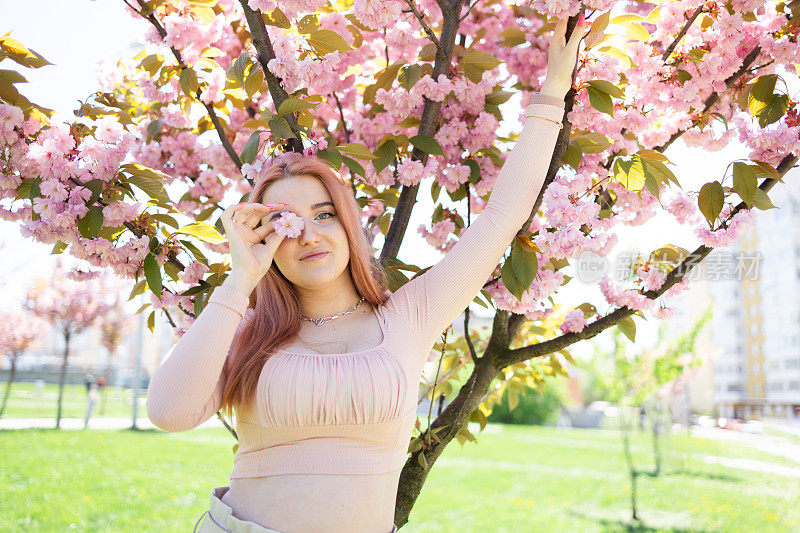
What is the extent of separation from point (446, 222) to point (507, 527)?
16.9ft

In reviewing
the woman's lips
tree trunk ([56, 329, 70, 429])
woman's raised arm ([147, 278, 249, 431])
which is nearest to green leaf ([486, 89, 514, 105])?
the woman's lips

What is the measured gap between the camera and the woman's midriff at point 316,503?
117 centimetres

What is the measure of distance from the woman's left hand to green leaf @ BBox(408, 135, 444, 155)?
34cm

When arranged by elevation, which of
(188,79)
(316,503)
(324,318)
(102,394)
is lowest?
(102,394)

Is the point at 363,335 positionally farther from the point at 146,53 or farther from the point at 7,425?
the point at 7,425

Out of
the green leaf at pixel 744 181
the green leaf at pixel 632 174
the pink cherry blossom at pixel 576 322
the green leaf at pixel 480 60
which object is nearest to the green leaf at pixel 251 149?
the green leaf at pixel 480 60

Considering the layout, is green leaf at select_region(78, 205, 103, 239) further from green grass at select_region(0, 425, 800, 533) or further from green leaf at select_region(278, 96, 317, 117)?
green grass at select_region(0, 425, 800, 533)

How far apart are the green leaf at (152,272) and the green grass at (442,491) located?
4.16m

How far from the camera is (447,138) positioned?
1765mm

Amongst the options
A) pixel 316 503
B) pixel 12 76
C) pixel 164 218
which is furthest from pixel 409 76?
pixel 316 503

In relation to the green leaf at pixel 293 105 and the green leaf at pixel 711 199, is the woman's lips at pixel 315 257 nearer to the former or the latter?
the green leaf at pixel 293 105

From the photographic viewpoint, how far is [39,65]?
55.3 inches

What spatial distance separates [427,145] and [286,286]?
1.79 ft

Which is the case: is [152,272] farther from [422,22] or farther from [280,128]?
[422,22]
